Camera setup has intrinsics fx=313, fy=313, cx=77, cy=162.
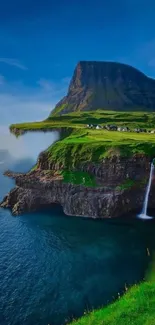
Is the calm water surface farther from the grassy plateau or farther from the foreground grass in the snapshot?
the grassy plateau

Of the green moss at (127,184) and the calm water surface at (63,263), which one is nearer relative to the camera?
the calm water surface at (63,263)

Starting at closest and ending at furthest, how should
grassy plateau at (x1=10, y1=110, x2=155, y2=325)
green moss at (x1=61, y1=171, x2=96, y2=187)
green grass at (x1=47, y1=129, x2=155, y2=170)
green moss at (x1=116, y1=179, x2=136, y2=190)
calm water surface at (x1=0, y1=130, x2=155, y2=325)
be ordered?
grassy plateau at (x1=10, y1=110, x2=155, y2=325), calm water surface at (x1=0, y1=130, x2=155, y2=325), green moss at (x1=116, y1=179, x2=136, y2=190), green moss at (x1=61, y1=171, x2=96, y2=187), green grass at (x1=47, y1=129, x2=155, y2=170)

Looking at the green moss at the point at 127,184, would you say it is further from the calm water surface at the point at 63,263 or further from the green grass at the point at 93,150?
the calm water surface at the point at 63,263

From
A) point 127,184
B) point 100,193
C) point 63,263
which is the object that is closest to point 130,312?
point 63,263

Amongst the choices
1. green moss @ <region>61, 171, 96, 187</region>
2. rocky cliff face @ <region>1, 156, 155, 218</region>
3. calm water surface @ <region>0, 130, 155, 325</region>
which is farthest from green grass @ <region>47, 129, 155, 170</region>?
calm water surface @ <region>0, 130, 155, 325</region>

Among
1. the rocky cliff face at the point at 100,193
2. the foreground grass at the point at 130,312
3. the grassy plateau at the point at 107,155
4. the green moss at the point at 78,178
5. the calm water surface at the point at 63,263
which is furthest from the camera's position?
the green moss at the point at 78,178

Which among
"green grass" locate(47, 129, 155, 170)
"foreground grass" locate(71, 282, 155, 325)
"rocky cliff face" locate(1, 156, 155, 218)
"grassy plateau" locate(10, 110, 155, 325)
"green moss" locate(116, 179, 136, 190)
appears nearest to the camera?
"foreground grass" locate(71, 282, 155, 325)

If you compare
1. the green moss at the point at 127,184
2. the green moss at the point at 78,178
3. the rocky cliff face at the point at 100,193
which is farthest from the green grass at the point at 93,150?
the green moss at the point at 127,184
